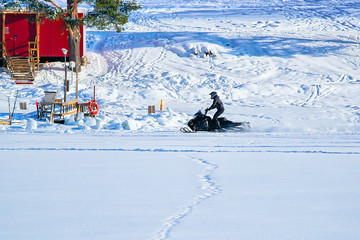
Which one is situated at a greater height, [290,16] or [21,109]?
[290,16]

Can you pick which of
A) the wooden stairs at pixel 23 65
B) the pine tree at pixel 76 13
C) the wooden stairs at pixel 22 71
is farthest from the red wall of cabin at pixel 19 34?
the pine tree at pixel 76 13

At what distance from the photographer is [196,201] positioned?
6078 millimetres

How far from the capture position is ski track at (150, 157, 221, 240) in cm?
487

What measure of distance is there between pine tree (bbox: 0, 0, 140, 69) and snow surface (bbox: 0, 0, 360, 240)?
2361 millimetres

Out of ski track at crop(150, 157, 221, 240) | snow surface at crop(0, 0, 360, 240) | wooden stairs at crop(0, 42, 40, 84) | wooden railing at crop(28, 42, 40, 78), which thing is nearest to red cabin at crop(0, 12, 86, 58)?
wooden railing at crop(28, 42, 40, 78)

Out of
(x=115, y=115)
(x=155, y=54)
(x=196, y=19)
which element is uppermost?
(x=196, y=19)

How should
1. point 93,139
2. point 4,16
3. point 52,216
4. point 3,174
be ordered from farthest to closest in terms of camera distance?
point 4,16
point 93,139
point 3,174
point 52,216

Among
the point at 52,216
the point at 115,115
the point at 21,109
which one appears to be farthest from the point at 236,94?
the point at 52,216

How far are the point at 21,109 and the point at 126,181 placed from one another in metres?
15.4

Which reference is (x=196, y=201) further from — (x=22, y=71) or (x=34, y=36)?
(x=34, y=36)

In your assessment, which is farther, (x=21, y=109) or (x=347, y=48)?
(x=347, y=48)

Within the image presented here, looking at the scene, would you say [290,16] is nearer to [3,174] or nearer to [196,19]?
[196,19]

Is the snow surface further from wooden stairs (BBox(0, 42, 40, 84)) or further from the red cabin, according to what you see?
the red cabin

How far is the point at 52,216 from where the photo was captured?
212 inches
